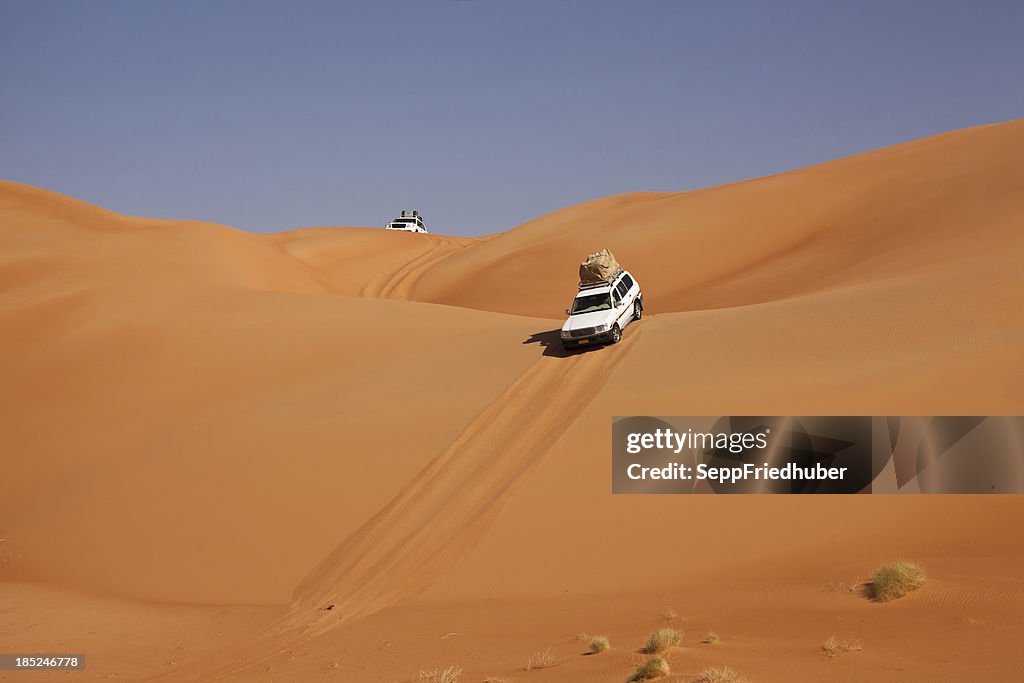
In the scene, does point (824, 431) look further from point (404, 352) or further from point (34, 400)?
point (34, 400)

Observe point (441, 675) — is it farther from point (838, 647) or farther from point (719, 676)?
point (838, 647)

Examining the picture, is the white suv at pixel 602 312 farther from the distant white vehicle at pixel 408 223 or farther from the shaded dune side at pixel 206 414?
the distant white vehicle at pixel 408 223

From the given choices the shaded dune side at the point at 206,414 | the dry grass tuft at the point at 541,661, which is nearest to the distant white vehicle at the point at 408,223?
the shaded dune side at the point at 206,414

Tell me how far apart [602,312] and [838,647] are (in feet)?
42.8

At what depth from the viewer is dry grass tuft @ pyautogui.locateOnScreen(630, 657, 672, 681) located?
7.84m

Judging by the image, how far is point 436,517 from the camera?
46.9ft

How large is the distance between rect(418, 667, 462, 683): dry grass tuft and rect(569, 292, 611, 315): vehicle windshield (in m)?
13.0

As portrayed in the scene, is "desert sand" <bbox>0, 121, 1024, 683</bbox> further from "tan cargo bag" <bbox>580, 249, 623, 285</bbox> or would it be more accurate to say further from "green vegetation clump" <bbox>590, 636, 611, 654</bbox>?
"tan cargo bag" <bbox>580, 249, 623, 285</bbox>

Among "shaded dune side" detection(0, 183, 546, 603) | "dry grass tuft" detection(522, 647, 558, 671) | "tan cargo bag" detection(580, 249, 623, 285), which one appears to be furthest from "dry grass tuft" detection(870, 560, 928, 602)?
"tan cargo bag" detection(580, 249, 623, 285)

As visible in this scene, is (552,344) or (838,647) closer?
(838,647)

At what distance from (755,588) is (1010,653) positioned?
364 centimetres

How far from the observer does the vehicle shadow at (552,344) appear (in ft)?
66.2

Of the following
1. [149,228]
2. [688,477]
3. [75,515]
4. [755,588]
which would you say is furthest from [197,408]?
[149,228]

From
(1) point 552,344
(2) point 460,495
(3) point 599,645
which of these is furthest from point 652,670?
(1) point 552,344
